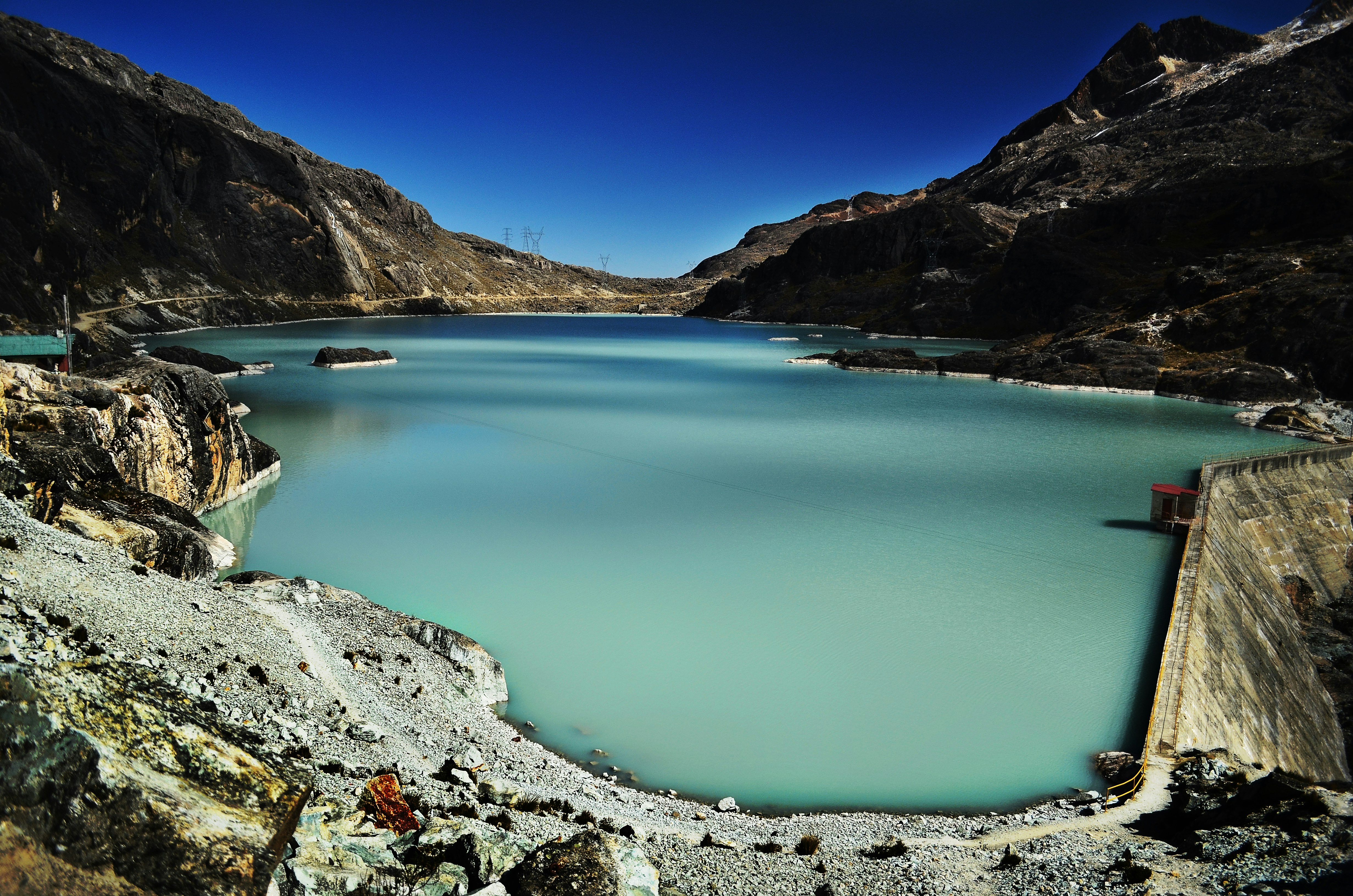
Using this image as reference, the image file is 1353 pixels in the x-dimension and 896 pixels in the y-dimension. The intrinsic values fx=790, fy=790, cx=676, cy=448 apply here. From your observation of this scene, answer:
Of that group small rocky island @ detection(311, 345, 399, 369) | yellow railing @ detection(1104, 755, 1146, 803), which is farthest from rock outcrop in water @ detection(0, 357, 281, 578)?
small rocky island @ detection(311, 345, 399, 369)

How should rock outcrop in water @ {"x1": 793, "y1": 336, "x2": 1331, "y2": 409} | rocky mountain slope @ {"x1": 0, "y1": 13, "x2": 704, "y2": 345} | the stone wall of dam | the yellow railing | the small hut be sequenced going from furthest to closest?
rocky mountain slope @ {"x1": 0, "y1": 13, "x2": 704, "y2": 345}, rock outcrop in water @ {"x1": 793, "y1": 336, "x2": 1331, "y2": 409}, the small hut, the stone wall of dam, the yellow railing

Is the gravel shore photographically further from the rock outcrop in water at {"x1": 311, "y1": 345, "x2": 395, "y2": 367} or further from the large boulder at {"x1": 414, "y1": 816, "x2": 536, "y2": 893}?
the rock outcrop in water at {"x1": 311, "y1": 345, "x2": 395, "y2": 367}

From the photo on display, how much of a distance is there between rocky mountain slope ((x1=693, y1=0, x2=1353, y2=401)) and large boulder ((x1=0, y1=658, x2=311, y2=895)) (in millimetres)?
64630

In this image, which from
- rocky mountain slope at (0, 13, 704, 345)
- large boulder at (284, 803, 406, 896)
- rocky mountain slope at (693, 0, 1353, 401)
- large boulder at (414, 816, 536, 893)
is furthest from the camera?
rocky mountain slope at (0, 13, 704, 345)

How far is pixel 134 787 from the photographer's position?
5.39 meters

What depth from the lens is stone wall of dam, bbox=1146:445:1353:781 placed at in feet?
47.3

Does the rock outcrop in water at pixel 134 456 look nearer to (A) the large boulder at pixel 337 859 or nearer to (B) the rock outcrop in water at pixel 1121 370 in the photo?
(A) the large boulder at pixel 337 859

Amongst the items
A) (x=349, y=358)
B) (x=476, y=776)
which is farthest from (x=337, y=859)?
(x=349, y=358)

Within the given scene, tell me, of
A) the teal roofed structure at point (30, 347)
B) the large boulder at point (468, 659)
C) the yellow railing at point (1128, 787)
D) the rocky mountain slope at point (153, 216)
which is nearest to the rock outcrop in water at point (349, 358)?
the rocky mountain slope at point (153, 216)

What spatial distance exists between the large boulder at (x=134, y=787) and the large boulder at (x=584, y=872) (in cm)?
192

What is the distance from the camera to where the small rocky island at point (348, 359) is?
64812mm

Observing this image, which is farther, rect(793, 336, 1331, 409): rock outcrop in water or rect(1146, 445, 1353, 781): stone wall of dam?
rect(793, 336, 1331, 409): rock outcrop in water

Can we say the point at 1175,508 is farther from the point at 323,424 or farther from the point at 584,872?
the point at 323,424

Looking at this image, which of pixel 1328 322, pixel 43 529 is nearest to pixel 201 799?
pixel 43 529
